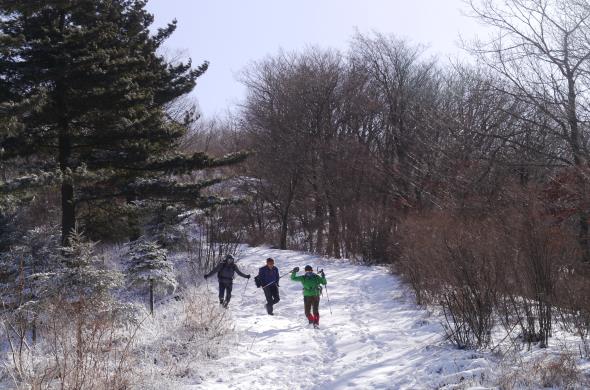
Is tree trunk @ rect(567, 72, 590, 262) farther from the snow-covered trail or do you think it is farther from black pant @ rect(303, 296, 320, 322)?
black pant @ rect(303, 296, 320, 322)

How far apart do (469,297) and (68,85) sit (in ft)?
39.5

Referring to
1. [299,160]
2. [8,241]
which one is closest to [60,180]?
[8,241]

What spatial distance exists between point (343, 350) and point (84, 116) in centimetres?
1083

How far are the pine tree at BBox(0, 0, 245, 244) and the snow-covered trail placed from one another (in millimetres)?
4876

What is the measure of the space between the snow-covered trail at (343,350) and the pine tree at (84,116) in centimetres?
488

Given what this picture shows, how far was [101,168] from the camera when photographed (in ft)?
51.5

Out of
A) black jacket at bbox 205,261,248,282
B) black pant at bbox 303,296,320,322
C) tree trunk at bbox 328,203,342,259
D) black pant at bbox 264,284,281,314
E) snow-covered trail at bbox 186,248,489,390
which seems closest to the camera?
snow-covered trail at bbox 186,248,489,390

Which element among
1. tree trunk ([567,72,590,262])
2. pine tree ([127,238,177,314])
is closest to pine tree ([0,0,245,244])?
pine tree ([127,238,177,314])

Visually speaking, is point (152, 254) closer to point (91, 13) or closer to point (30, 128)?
point (30, 128)

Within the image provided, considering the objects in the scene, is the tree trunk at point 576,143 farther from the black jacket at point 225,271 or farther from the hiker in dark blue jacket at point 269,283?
the black jacket at point 225,271

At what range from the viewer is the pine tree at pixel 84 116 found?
13.7m

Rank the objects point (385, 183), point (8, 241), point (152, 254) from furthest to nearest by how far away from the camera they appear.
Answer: point (385, 183), point (8, 241), point (152, 254)

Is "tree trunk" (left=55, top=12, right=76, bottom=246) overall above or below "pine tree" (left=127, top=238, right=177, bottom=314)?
above

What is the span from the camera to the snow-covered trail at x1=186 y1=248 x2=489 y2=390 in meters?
7.35
